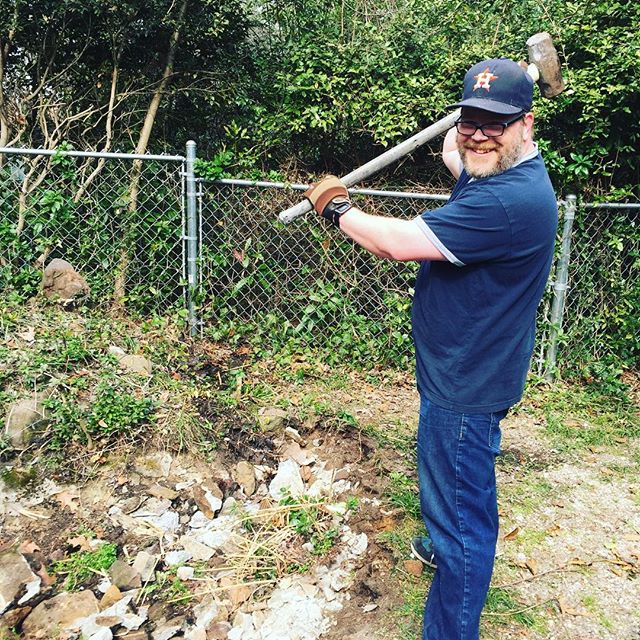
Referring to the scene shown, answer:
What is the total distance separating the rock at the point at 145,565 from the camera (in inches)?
102

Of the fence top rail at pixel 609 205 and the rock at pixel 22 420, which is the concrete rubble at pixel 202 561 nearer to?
the rock at pixel 22 420

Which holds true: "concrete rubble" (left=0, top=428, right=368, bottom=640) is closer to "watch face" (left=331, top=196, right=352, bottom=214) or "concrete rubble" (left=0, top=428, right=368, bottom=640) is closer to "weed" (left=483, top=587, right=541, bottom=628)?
"weed" (left=483, top=587, right=541, bottom=628)

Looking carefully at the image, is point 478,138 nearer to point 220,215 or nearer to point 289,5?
point 220,215

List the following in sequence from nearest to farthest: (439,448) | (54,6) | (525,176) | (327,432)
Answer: (525,176) → (439,448) → (327,432) → (54,6)

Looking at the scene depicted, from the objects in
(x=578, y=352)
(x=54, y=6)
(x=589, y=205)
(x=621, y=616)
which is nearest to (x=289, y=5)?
(x=54, y=6)

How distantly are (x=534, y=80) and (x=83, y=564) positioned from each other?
134 inches

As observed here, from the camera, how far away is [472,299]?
1.92 metres

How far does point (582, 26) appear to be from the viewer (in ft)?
14.3

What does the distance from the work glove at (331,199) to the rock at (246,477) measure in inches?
69.1

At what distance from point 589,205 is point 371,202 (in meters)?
1.70

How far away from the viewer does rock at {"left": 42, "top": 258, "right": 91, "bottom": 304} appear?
4242 mm

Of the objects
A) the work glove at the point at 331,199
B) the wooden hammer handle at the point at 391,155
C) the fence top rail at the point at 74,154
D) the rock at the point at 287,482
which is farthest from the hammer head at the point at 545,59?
the rock at the point at 287,482

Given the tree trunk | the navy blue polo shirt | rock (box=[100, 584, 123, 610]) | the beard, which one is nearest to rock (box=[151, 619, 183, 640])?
rock (box=[100, 584, 123, 610])

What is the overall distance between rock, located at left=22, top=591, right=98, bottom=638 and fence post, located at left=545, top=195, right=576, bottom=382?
363 centimetres
